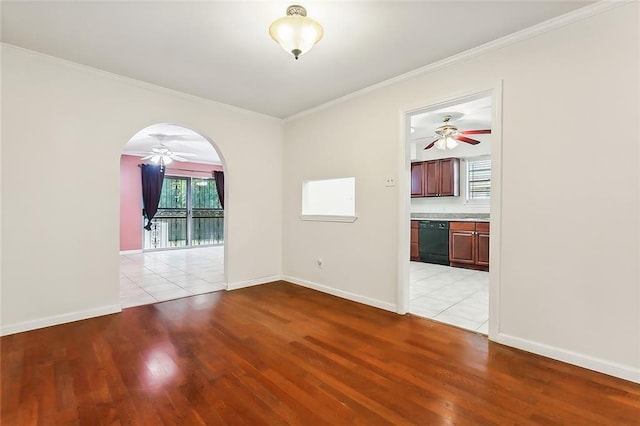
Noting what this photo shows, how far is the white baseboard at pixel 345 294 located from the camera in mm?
3470

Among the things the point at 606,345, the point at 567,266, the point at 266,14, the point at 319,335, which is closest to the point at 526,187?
the point at 567,266

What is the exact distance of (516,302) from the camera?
8.35ft

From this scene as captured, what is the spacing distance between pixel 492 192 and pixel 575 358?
142 cm

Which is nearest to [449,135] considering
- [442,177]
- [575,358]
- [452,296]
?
[442,177]

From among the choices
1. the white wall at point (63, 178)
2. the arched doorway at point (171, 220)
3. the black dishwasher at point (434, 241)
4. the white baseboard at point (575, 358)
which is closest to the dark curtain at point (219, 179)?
the arched doorway at point (171, 220)

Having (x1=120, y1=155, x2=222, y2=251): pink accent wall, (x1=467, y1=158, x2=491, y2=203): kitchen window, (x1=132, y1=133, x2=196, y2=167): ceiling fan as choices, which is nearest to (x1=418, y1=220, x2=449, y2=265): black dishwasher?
(x1=467, y1=158, x2=491, y2=203): kitchen window

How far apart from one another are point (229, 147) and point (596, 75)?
4.00m

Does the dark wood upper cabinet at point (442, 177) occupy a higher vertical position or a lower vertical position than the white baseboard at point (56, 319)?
higher

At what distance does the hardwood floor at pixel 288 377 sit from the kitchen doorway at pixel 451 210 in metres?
1.13

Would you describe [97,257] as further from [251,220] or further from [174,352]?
[251,220]

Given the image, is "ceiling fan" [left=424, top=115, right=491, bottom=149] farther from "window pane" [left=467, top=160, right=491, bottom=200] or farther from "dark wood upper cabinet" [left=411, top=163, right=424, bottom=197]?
"dark wood upper cabinet" [left=411, top=163, right=424, bottom=197]

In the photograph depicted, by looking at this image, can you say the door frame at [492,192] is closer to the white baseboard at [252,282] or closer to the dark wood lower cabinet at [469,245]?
the white baseboard at [252,282]

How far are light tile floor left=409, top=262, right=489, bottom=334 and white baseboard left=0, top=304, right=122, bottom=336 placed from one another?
3438mm

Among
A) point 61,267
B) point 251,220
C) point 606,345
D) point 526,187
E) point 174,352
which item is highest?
point 526,187
